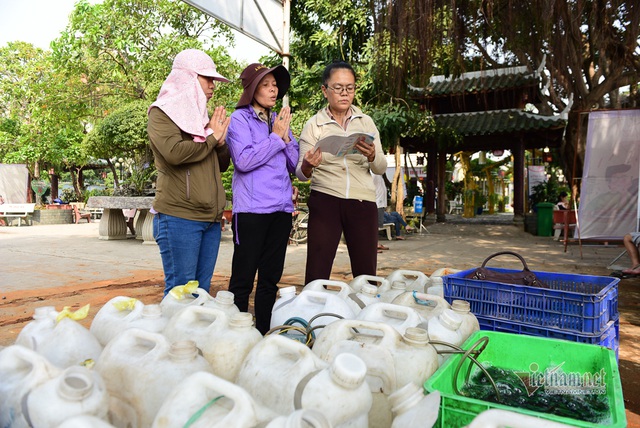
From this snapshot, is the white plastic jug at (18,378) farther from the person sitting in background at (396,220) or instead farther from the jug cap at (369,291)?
the person sitting in background at (396,220)

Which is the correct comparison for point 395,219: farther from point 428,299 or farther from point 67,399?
point 67,399

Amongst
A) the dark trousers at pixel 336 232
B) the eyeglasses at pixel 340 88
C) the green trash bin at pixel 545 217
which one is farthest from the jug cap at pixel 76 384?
the green trash bin at pixel 545 217

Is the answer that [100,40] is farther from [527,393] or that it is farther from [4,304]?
[527,393]

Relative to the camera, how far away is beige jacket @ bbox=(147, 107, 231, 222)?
221 cm

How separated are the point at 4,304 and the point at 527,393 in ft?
13.8

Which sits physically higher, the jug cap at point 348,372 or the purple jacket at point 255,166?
the purple jacket at point 255,166

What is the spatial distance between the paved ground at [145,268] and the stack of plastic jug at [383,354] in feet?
3.91

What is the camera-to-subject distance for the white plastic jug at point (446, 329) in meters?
1.55

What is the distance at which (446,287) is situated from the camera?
2.16m

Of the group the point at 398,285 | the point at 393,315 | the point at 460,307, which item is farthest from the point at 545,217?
the point at 393,315

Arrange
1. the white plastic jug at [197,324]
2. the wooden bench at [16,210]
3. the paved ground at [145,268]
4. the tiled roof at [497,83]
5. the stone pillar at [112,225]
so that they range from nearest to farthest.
→ the white plastic jug at [197,324]
the paved ground at [145,268]
the stone pillar at [112,225]
the tiled roof at [497,83]
the wooden bench at [16,210]

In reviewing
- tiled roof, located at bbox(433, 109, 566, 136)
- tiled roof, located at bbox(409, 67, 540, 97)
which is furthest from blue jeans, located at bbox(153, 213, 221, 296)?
tiled roof, located at bbox(433, 109, 566, 136)

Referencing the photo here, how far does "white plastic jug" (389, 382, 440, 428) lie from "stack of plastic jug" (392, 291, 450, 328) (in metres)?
0.78

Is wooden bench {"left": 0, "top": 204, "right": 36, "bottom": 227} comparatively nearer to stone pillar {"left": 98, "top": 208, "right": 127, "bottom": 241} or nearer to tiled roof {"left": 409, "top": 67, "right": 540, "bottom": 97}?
stone pillar {"left": 98, "top": 208, "right": 127, "bottom": 241}
